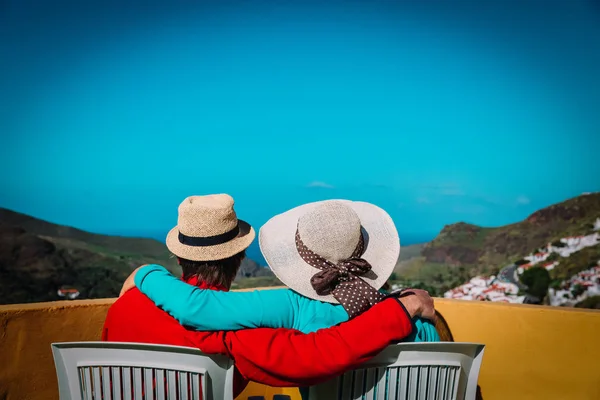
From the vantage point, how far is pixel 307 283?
1.67m

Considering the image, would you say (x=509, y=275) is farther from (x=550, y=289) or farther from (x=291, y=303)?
(x=291, y=303)

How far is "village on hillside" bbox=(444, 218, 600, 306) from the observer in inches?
531

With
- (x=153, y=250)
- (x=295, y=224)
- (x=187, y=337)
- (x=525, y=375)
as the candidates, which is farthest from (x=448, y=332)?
(x=153, y=250)

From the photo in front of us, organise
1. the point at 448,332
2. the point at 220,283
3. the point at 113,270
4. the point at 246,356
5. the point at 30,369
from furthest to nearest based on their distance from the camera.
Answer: the point at 113,270 → the point at 448,332 → the point at 30,369 → the point at 220,283 → the point at 246,356

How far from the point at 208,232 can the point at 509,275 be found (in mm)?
14636


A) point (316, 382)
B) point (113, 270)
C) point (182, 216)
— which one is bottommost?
point (113, 270)

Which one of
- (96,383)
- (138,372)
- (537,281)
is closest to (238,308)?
(138,372)

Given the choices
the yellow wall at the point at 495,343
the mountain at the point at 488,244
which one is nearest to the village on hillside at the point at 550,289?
the mountain at the point at 488,244

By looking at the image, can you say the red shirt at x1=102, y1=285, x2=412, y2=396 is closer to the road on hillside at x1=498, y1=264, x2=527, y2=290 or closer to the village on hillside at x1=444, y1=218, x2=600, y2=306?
Answer: the village on hillside at x1=444, y1=218, x2=600, y2=306

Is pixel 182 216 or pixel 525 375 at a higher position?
pixel 182 216

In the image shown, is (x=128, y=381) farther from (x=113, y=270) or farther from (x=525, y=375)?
(x=113, y=270)

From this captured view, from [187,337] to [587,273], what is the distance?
14.4 metres

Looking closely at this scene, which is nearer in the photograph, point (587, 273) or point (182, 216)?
point (182, 216)

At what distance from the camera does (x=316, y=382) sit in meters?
1.46
